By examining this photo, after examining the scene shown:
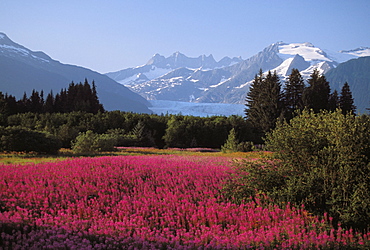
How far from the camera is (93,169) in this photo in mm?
12156

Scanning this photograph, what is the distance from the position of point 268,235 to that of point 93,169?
292 inches

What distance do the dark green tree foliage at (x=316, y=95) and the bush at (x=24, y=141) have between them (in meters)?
56.9

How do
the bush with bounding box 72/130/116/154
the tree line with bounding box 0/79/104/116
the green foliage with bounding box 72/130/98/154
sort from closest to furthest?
1. the green foliage with bounding box 72/130/98/154
2. the bush with bounding box 72/130/116/154
3. the tree line with bounding box 0/79/104/116

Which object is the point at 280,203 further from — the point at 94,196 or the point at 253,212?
the point at 94,196

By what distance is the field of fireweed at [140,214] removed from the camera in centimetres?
637

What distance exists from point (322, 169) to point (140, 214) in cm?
477

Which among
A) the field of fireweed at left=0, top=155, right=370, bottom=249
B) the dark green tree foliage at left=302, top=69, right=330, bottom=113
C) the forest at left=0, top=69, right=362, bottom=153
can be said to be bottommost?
the field of fireweed at left=0, top=155, right=370, bottom=249

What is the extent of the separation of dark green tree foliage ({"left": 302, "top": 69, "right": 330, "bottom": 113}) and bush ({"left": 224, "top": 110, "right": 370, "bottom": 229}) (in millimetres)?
61718

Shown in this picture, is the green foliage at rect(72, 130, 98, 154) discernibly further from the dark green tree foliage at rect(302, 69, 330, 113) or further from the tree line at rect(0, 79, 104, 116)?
the dark green tree foliage at rect(302, 69, 330, 113)

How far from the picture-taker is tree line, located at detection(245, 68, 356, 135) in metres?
65.4

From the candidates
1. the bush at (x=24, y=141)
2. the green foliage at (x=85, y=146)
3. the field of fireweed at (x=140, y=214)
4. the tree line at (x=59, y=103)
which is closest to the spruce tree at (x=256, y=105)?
the tree line at (x=59, y=103)

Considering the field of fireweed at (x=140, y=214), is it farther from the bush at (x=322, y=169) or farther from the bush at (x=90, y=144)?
the bush at (x=90, y=144)

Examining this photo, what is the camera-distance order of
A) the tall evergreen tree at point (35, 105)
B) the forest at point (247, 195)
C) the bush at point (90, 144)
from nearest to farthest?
the forest at point (247, 195)
the bush at point (90, 144)
the tall evergreen tree at point (35, 105)

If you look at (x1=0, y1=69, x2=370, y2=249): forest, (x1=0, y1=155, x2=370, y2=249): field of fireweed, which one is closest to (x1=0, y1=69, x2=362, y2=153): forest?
(x1=0, y1=69, x2=370, y2=249): forest
